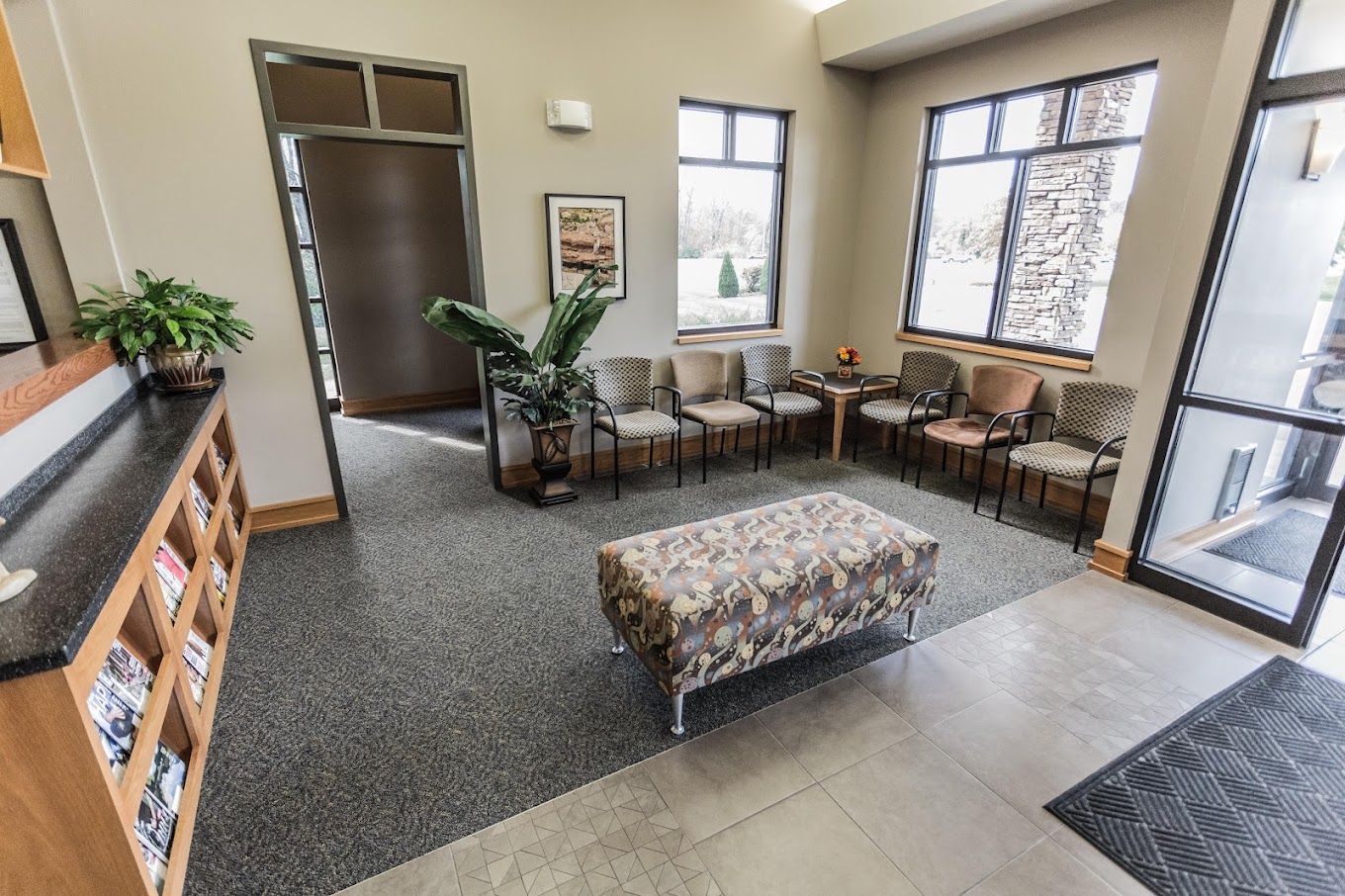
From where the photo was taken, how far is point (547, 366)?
407 cm

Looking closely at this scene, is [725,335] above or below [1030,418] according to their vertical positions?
above

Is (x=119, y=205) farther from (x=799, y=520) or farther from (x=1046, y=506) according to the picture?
(x=1046, y=506)

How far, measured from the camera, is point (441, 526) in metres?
3.91

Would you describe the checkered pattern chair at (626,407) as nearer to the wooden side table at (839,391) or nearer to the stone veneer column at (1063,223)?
the wooden side table at (839,391)

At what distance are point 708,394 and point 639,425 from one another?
0.91 m

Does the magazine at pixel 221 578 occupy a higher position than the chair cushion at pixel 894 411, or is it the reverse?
the chair cushion at pixel 894 411

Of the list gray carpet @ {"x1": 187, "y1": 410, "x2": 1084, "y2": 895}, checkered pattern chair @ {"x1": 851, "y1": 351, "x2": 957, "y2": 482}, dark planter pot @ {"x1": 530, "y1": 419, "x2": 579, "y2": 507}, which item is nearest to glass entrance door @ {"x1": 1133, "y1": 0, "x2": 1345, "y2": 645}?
gray carpet @ {"x1": 187, "y1": 410, "x2": 1084, "y2": 895}

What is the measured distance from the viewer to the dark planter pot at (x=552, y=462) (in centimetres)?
415

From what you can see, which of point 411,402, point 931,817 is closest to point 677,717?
point 931,817

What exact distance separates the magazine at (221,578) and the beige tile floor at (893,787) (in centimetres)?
171

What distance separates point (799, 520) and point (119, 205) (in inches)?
144

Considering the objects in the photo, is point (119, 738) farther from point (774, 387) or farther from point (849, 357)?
point (849, 357)

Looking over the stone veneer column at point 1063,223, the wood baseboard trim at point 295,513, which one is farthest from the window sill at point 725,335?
the wood baseboard trim at point 295,513

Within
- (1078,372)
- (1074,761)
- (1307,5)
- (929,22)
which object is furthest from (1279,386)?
(929,22)
